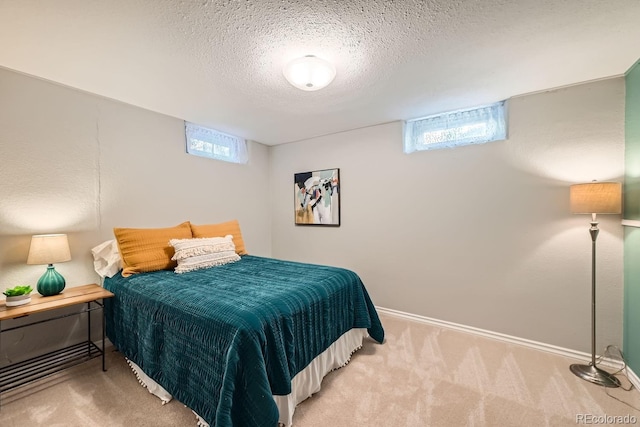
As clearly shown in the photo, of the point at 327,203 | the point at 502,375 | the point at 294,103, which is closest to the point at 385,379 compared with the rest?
the point at 502,375

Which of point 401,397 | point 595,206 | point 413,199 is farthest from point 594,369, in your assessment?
point 413,199

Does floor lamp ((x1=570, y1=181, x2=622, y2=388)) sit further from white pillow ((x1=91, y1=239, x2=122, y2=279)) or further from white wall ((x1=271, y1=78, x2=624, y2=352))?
white pillow ((x1=91, y1=239, x2=122, y2=279))

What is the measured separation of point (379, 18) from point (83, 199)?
2826 millimetres

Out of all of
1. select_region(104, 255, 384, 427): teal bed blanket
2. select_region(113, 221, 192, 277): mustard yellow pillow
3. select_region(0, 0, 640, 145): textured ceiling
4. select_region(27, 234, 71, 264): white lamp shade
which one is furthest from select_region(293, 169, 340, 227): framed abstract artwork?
select_region(27, 234, 71, 264): white lamp shade

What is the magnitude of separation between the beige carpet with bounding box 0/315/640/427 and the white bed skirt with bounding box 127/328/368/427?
0.17ft

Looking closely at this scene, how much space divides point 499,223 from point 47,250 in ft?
12.6

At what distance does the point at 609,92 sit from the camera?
2.07 m

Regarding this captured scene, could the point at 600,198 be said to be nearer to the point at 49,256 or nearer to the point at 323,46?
the point at 323,46

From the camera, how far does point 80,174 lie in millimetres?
2338

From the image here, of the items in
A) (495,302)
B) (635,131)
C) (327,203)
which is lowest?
(495,302)

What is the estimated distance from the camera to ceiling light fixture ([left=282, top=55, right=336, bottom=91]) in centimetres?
177

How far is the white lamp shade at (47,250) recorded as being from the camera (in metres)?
1.90

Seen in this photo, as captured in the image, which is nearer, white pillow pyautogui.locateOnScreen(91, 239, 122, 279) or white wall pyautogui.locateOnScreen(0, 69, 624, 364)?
white wall pyautogui.locateOnScreen(0, 69, 624, 364)

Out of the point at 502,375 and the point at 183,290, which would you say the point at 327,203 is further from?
the point at 502,375
